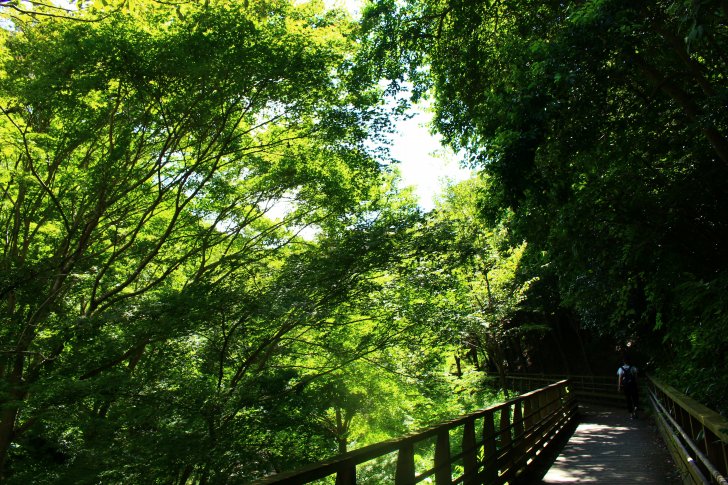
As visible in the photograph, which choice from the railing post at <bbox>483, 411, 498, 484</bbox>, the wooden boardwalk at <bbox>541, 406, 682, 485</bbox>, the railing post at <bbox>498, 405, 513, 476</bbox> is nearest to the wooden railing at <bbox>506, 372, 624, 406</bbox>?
the wooden boardwalk at <bbox>541, 406, 682, 485</bbox>

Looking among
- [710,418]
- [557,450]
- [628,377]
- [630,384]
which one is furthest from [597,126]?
[630,384]

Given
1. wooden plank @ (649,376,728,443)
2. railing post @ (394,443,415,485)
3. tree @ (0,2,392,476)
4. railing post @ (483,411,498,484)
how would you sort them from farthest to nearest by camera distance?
tree @ (0,2,392,476) → railing post @ (483,411,498,484) → railing post @ (394,443,415,485) → wooden plank @ (649,376,728,443)

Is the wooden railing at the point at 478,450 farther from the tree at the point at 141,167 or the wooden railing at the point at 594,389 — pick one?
the wooden railing at the point at 594,389

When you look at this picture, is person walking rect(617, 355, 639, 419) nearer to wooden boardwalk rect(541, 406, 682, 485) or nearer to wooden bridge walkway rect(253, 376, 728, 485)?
wooden bridge walkway rect(253, 376, 728, 485)

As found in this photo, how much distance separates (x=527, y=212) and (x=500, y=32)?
152 inches

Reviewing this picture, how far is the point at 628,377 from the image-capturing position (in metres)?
12.3

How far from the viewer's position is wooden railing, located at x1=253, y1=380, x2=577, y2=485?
2.82 m

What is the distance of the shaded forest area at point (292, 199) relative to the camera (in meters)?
6.25

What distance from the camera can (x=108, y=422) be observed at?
668cm

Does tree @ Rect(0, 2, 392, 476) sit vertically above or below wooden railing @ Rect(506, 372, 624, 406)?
above

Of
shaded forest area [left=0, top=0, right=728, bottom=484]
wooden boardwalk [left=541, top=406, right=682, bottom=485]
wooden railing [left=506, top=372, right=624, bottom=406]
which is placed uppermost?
shaded forest area [left=0, top=0, right=728, bottom=484]

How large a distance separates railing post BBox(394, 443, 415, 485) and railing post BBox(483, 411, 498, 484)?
1.87 meters

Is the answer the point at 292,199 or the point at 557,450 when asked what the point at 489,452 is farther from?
the point at 292,199

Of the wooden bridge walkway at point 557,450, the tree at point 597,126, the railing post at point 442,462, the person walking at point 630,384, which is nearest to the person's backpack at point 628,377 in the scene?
the person walking at point 630,384
